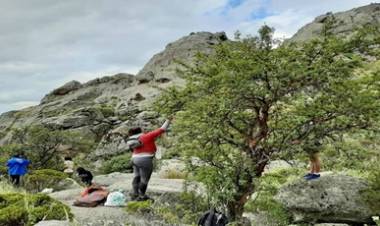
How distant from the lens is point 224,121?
11281 millimetres

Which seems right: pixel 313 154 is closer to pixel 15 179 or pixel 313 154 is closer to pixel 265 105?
pixel 265 105

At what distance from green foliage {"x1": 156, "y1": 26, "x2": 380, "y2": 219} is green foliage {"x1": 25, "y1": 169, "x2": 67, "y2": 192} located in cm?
911

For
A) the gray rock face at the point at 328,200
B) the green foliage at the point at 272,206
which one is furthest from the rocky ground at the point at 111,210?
the gray rock face at the point at 328,200

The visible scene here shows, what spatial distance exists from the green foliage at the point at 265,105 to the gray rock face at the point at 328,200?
5.99ft

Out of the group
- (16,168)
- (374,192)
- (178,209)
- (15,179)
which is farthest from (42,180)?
(374,192)

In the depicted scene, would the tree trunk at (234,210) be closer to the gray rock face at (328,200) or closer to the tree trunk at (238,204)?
the tree trunk at (238,204)

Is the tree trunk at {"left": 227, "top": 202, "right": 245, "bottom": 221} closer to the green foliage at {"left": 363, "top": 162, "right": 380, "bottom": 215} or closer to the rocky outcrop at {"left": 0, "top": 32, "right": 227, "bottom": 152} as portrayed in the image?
the green foliage at {"left": 363, "top": 162, "right": 380, "bottom": 215}

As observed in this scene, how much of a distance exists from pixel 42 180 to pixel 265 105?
11234mm

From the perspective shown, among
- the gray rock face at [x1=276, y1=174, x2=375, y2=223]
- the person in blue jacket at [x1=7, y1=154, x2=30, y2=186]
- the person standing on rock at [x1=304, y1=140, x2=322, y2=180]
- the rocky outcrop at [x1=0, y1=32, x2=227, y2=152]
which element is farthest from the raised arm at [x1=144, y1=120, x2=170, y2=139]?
the rocky outcrop at [x1=0, y1=32, x2=227, y2=152]

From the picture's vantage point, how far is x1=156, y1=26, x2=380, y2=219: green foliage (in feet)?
35.2

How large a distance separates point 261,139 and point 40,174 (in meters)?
10.6

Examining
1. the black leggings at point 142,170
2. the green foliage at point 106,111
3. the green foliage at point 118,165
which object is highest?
the green foliage at point 106,111

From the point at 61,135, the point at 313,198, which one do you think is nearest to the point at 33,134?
the point at 61,135

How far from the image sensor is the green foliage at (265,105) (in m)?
10.7
